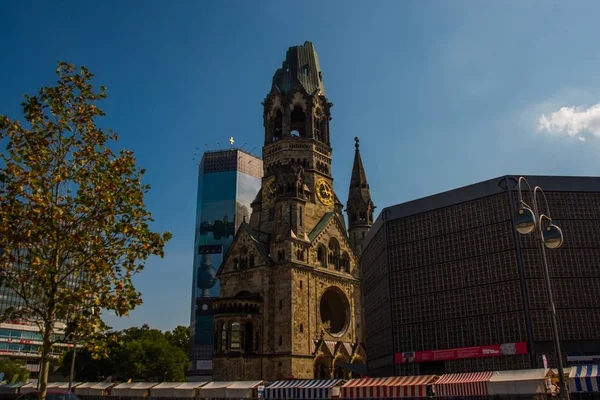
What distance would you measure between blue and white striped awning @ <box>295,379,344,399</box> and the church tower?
109ft

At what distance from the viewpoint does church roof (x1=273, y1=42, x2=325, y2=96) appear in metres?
68.4

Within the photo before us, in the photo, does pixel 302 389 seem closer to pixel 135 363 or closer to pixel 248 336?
pixel 248 336

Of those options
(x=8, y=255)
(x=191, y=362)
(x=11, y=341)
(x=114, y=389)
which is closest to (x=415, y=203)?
(x=114, y=389)

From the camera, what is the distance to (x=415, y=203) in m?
41.2

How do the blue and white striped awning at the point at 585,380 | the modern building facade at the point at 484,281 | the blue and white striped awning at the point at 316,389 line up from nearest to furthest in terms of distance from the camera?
the blue and white striped awning at the point at 585,380 < the blue and white striped awning at the point at 316,389 < the modern building facade at the point at 484,281

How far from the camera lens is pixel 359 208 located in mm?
69625

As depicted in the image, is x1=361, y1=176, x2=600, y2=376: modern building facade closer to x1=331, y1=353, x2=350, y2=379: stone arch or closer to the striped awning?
the striped awning

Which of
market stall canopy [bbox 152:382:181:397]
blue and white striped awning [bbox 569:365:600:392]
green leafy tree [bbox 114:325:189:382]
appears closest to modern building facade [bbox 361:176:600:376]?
blue and white striped awning [bbox 569:365:600:392]

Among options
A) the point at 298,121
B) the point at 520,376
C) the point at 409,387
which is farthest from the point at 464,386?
the point at 298,121

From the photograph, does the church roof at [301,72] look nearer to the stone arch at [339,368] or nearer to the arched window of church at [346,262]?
the arched window of church at [346,262]

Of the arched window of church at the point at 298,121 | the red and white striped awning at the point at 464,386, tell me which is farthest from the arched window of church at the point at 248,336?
the red and white striped awning at the point at 464,386

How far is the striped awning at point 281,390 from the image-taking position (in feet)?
113

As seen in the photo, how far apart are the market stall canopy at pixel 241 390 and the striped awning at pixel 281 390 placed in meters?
0.92

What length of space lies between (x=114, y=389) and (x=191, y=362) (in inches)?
1682
